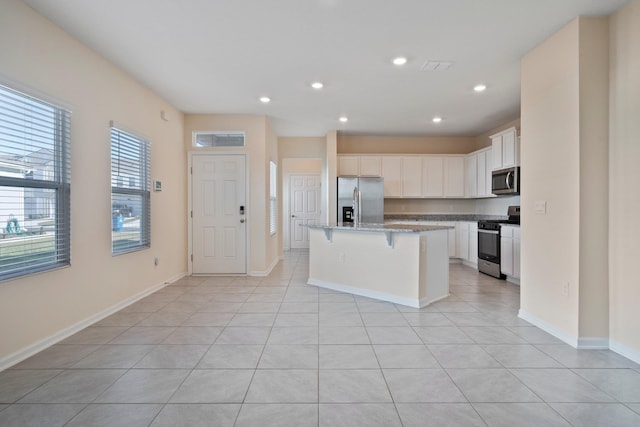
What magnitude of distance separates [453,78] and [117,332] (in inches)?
176

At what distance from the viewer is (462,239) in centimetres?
623

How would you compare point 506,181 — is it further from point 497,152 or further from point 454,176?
point 454,176

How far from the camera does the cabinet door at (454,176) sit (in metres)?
6.51

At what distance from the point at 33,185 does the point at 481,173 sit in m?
6.32

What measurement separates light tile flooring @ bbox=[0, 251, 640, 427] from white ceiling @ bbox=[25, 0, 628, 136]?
267cm

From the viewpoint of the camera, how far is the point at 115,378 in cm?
211

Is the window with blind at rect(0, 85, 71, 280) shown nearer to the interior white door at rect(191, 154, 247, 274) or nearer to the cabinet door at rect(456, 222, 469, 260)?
the interior white door at rect(191, 154, 247, 274)

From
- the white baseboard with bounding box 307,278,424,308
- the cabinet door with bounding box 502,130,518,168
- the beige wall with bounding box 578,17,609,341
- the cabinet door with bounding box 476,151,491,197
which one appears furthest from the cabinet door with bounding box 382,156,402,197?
the beige wall with bounding box 578,17,609,341

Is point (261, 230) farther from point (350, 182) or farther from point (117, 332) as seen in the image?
point (117, 332)

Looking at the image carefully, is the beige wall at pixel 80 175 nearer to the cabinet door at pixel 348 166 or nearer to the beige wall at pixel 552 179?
the cabinet door at pixel 348 166

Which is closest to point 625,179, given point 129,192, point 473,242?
point 473,242

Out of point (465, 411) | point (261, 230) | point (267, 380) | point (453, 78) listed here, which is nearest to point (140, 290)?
point (261, 230)

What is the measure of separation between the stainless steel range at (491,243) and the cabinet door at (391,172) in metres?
1.77

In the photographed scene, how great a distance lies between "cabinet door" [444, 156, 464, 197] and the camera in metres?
6.51
